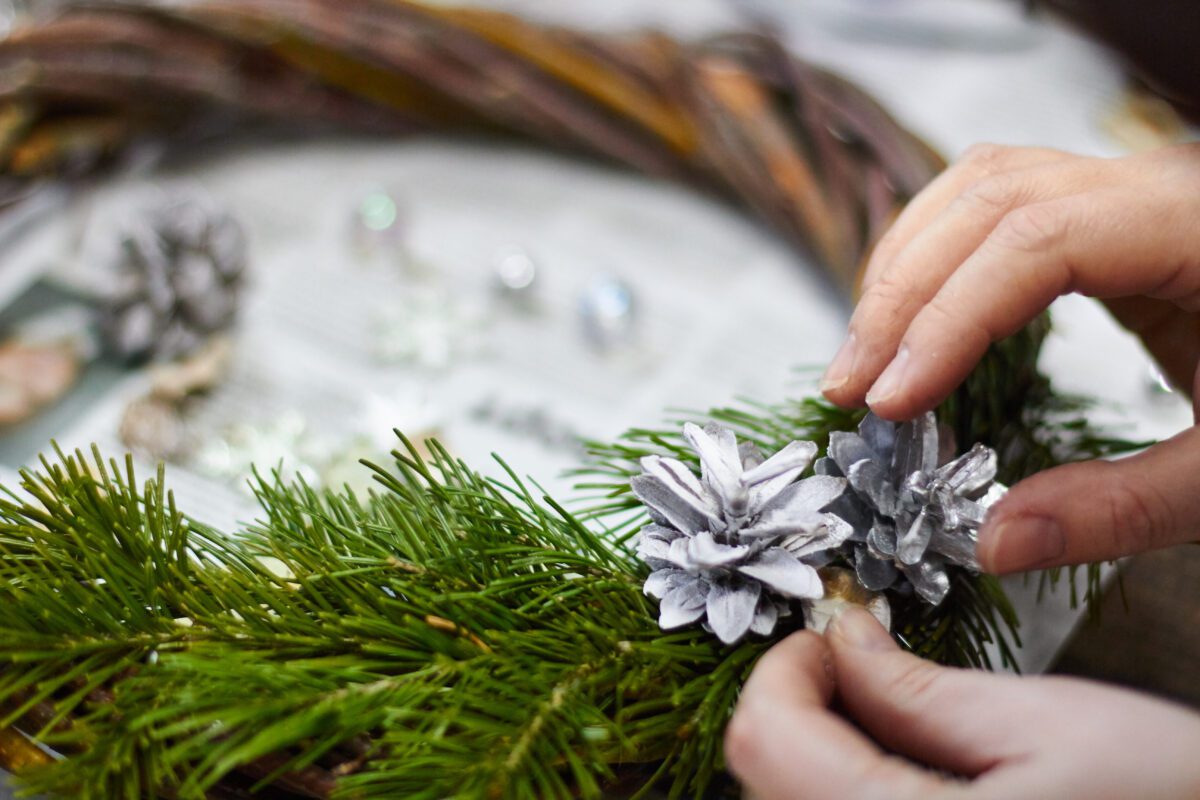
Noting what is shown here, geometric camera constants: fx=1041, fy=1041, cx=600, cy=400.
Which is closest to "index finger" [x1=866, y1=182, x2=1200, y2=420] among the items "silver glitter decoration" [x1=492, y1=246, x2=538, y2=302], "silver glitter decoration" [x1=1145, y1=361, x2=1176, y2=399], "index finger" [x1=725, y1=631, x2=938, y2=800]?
"index finger" [x1=725, y1=631, x2=938, y2=800]

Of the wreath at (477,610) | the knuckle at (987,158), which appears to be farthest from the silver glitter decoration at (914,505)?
the knuckle at (987,158)

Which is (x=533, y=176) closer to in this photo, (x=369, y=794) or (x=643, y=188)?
(x=643, y=188)

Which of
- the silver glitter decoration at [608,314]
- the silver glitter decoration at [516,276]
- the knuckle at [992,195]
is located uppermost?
the silver glitter decoration at [516,276]

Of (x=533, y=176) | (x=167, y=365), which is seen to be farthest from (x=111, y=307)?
(x=533, y=176)

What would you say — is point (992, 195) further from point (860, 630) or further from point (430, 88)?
point (430, 88)

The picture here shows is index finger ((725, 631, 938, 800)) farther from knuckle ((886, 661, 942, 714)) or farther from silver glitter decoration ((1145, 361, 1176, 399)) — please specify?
silver glitter decoration ((1145, 361, 1176, 399))

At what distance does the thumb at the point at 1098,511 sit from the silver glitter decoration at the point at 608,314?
366 mm

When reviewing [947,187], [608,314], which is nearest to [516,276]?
[608,314]

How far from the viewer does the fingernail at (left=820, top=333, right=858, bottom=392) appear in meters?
0.40

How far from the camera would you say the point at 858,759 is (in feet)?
0.99

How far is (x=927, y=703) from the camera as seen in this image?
1.06 ft

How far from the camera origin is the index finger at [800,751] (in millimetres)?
296

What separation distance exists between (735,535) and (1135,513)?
0.48 feet

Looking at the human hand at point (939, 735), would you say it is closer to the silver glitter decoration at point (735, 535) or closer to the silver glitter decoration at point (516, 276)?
the silver glitter decoration at point (735, 535)
